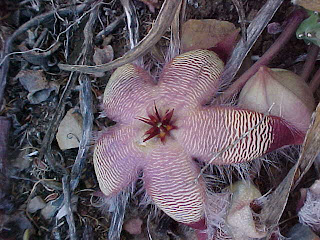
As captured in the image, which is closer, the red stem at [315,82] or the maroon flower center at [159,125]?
the maroon flower center at [159,125]

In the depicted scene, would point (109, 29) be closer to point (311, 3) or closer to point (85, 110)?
point (85, 110)

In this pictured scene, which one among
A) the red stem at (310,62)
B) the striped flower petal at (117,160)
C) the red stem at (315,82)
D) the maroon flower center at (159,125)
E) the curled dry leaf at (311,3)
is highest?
the curled dry leaf at (311,3)

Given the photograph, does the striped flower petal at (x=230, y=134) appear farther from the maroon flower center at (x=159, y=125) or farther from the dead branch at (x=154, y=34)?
the dead branch at (x=154, y=34)

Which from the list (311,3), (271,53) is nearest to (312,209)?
(271,53)

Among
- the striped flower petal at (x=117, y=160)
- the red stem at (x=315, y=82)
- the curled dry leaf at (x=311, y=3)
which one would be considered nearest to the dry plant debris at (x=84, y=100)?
the red stem at (x=315, y=82)

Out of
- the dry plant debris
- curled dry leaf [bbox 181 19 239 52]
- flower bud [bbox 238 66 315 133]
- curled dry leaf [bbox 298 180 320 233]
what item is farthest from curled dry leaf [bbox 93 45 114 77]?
curled dry leaf [bbox 298 180 320 233]

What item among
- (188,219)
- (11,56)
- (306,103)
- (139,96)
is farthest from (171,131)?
(11,56)
